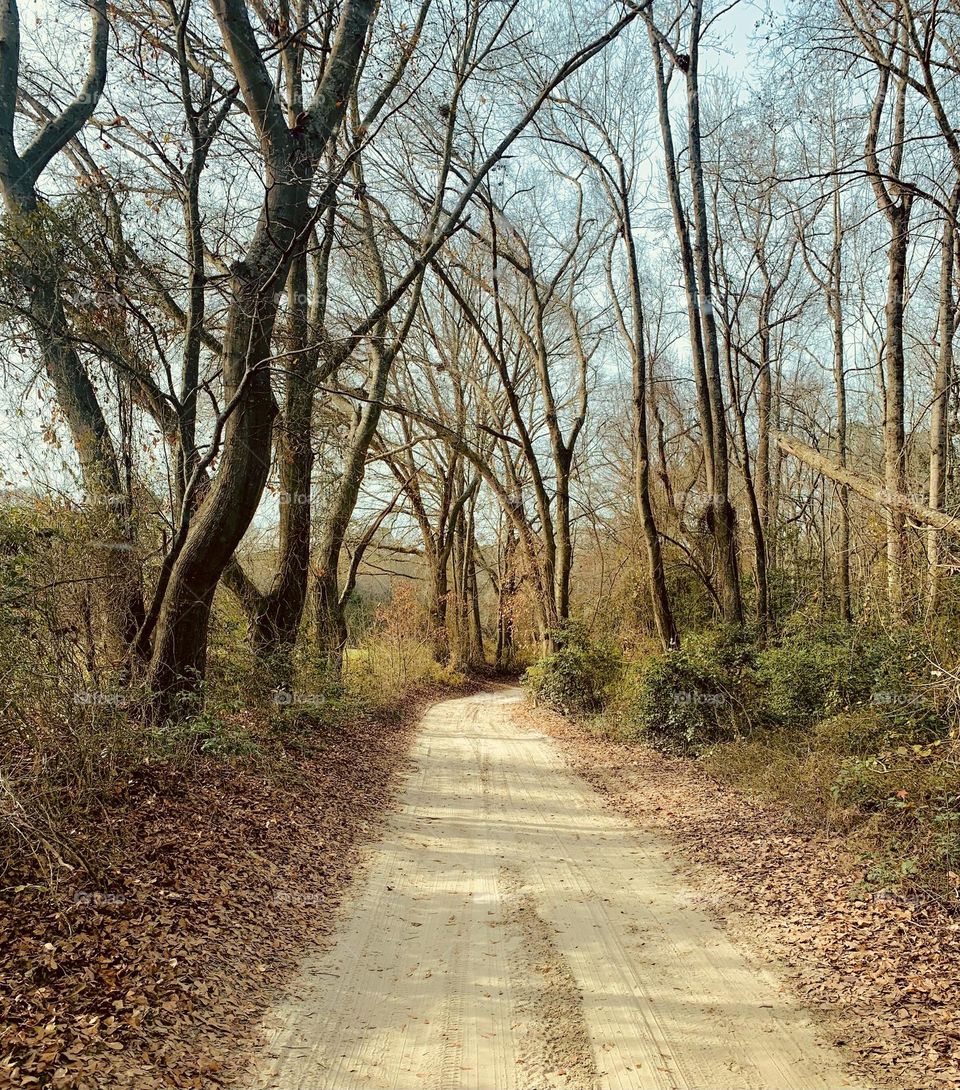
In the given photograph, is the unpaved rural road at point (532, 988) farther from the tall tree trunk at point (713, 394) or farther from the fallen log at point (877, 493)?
the tall tree trunk at point (713, 394)

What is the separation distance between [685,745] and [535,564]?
8.12 meters

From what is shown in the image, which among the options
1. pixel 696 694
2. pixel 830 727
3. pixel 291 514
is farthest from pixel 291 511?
pixel 830 727

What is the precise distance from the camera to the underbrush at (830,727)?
17.4ft

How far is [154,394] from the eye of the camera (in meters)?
8.24

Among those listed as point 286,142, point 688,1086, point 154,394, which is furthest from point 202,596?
point 688,1086

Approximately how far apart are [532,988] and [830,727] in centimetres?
515

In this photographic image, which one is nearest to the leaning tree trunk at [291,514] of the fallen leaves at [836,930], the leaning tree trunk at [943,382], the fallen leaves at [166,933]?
the fallen leaves at [166,933]

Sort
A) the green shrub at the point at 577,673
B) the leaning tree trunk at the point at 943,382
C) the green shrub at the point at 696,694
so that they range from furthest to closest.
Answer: the green shrub at the point at 577,673, the green shrub at the point at 696,694, the leaning tree trunk at the point at 943,382

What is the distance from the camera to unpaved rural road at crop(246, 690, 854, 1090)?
127 inches

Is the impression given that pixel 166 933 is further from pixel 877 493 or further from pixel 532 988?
pixel 877 493

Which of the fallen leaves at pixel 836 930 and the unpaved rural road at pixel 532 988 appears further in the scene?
the fallen leaves at pixel 836 930

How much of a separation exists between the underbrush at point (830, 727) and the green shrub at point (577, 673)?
3.41 ft

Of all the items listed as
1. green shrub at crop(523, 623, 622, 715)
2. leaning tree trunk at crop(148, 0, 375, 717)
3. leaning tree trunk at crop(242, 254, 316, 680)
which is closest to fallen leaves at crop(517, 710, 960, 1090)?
leaning tree trunk at crop(148, 0, 375, 717)

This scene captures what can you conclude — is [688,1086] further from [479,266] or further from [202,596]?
[479,266]
